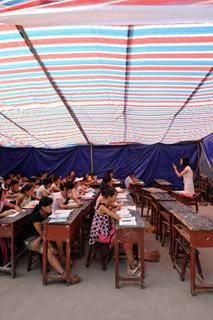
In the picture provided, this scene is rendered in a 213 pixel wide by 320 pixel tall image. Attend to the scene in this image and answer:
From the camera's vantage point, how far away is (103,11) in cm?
177

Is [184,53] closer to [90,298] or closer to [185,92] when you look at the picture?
[185,92]

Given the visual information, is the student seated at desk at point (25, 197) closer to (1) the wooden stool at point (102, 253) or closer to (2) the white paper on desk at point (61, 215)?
(2) the white paper on desk at point (61, 215)

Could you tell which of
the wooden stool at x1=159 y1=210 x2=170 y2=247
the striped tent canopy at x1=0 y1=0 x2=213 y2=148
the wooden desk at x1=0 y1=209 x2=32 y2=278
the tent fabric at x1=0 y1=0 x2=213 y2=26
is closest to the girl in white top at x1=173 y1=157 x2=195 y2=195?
the striped tent canopy at x1=0 y1=0 x2=213 y2=148

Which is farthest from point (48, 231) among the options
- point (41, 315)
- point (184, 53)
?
point (184, 53)

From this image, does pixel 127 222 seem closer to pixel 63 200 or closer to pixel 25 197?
pixel 63 200

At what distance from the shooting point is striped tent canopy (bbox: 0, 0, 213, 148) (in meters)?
2.10

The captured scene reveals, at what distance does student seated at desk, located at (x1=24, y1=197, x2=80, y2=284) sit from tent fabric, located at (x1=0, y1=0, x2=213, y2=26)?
120 inches

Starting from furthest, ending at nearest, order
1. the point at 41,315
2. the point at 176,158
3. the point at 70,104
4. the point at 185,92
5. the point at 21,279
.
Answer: the point at 176,158, the point at 70,104, the point at 185,92, the point at 21,279, the point at 41,315

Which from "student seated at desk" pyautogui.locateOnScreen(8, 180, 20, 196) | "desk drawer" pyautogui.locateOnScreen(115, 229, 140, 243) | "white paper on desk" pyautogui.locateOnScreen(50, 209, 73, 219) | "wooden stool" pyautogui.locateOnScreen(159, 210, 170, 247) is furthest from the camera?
"student seated at desk" pyautogui.locateOnScreen(8, 180, 20, 196)

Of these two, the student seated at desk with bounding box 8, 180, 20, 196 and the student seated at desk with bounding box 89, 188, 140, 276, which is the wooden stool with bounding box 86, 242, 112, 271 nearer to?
the student seated at desk with bounding box 89, 188, 140, 276

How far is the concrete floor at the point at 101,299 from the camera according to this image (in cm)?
328

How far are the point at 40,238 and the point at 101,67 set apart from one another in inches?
101

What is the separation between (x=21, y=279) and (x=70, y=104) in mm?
3262

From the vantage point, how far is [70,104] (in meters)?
5.94
